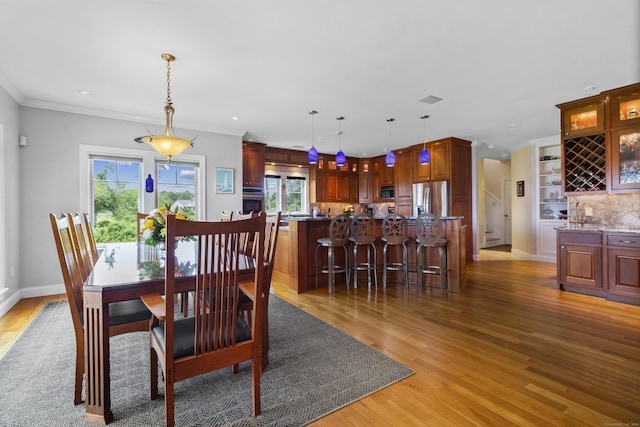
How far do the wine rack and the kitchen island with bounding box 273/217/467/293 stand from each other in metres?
1.75

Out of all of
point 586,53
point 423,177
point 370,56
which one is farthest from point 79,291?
point 423,177

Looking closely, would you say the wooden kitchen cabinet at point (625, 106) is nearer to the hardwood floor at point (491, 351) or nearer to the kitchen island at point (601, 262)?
the kitchen island at point (601, 262)

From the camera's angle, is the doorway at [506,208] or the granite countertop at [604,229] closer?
the granite countertop at [604,229]

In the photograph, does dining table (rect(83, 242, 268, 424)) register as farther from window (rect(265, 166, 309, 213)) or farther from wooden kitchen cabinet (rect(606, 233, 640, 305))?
window (rect(265, 166, 309, 213))

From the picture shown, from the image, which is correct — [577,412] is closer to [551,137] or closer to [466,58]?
[466,58]

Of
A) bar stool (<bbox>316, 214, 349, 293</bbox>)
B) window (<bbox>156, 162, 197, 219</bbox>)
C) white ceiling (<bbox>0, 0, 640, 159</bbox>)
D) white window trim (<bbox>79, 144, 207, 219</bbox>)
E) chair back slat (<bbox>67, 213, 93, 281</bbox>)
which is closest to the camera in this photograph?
chair back slat (<bbox>67, 213, 93, 281</bbox>)

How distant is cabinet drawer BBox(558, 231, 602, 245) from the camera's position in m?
3.82

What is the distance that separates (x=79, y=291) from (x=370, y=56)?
300cm

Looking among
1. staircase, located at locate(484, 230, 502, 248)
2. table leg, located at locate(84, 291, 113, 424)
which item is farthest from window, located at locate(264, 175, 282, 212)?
staircase, located at locate(484, 230, 502, 248)

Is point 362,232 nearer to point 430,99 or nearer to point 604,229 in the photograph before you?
→ point 430,99

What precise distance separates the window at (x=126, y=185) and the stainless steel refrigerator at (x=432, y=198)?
456cm

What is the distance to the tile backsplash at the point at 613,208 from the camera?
4086mm

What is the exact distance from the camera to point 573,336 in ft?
8.68

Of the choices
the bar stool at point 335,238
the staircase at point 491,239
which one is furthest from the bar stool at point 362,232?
the staircase at point 491,239
